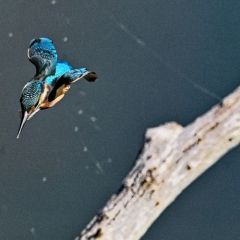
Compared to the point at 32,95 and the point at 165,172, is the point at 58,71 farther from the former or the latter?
the point at 165,172

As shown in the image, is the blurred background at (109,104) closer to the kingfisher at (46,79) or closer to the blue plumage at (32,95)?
the kingfisher at (46,79)

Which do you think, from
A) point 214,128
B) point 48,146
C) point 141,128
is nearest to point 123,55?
point 141,128

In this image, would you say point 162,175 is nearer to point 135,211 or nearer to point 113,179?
point 135,211

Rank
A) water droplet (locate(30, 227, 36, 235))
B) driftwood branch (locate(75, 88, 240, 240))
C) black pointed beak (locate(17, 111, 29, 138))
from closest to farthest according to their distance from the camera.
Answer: driftwood branch (locate(75, 88, 240, 240)) → black pointed beak (locate(17, 111, 29, 138)) → water droplet (locate(30, 227, 36, 235))

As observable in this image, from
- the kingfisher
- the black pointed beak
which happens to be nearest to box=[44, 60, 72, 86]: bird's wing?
the kingfisher

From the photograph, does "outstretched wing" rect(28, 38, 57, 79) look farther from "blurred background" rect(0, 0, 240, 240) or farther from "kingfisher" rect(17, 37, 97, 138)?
"blurred background" rect(0, 0, 240, 240)

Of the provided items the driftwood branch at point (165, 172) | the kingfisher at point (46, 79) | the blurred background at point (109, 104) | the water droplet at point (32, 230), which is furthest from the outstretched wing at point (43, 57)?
the driftwood branch at point (165, 172)

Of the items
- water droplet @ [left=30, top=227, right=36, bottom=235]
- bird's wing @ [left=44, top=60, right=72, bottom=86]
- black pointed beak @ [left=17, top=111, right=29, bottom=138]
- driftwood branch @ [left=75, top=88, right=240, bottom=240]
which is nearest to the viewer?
driftwood branch @ [left=75, top=88, right=240, bottom=240]
